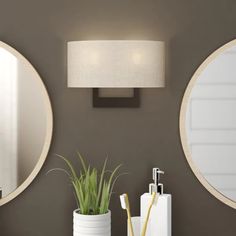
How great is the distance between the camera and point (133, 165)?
1946mm

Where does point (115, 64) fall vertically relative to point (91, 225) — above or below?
above

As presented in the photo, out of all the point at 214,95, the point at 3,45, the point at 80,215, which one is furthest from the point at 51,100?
the point at 214,95

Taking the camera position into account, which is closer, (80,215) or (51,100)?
(80,215)

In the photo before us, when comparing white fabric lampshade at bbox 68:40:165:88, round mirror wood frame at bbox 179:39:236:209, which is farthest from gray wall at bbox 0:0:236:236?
white fabric lampshade at bbox 68:40:165:88

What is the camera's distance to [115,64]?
5.90ft

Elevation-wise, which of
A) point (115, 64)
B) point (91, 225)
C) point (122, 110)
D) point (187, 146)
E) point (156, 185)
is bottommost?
point (91, 225)

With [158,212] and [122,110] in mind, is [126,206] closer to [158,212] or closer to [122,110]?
[158,212]

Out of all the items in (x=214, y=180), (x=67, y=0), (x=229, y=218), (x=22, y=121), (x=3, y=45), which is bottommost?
(x=229, y=218)

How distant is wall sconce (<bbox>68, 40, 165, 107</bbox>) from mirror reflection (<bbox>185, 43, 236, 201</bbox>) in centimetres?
18

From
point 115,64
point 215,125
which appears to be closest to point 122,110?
point 115,64

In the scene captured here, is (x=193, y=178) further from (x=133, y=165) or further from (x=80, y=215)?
(x=80, y=215)

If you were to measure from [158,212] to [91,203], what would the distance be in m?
0.21

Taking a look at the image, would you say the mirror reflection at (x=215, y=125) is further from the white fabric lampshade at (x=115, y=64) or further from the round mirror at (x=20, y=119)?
the round mirror at (x=20, y=119)

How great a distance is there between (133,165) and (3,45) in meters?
0.58
